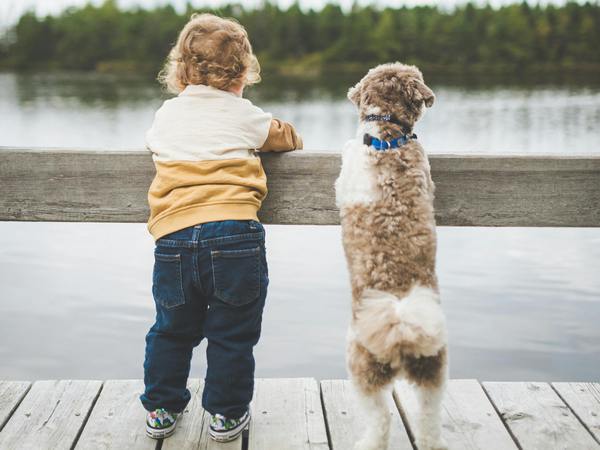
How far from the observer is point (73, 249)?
10117mm

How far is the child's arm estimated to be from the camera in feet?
9.39

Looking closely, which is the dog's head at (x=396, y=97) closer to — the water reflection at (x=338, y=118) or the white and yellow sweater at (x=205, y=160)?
the white and yellow sweater at (x=205, y=160)

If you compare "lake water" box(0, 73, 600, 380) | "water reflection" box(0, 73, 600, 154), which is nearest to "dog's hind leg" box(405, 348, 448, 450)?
"lake water" box(0, 73, 600, 380)

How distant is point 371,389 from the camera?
245 centimetres

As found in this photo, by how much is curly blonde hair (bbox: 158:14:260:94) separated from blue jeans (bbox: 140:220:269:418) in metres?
0.59

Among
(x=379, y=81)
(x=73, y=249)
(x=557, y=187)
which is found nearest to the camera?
(x=379, y=81)

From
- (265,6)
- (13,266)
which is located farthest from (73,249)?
(265,6)

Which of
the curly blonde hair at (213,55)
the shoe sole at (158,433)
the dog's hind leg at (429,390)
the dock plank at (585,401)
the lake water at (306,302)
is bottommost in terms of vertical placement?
the lake water at (306,302)

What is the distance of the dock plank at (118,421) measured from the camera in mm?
2756

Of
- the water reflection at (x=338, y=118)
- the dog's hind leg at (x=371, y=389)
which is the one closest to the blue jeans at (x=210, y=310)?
the dog's hind leg at (x=371, y=389)

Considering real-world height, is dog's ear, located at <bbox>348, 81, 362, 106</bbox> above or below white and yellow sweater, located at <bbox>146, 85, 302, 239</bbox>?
above

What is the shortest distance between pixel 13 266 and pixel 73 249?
91cm

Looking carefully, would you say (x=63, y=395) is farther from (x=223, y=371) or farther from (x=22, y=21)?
(x=22, y=21)

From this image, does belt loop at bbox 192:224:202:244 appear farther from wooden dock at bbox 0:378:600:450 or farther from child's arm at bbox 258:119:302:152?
wooden dock at bbox 0:378:600:450
